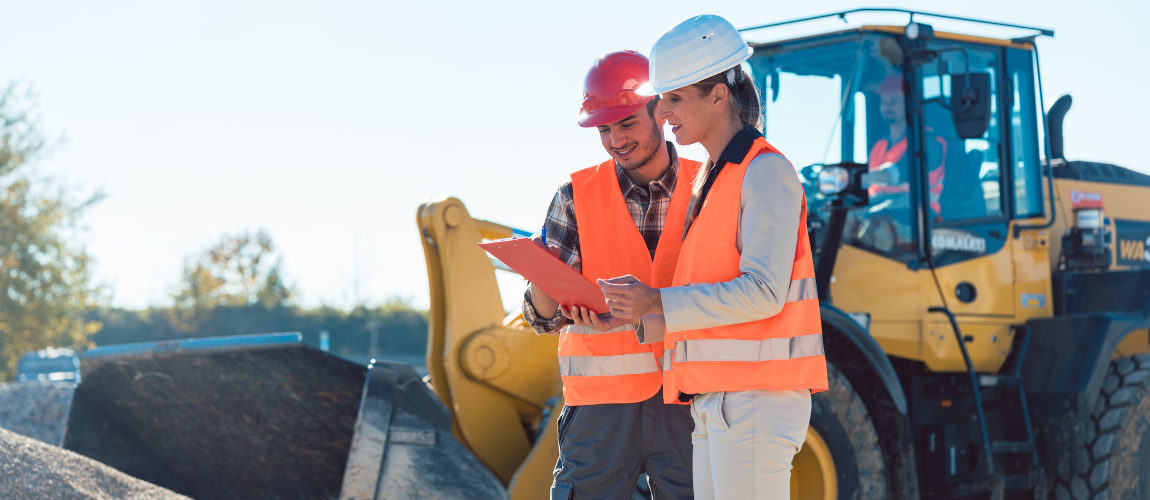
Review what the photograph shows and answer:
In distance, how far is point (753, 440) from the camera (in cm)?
192

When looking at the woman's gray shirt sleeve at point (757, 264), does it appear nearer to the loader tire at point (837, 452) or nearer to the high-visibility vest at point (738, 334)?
the high-visibility vest at point (738, 334)

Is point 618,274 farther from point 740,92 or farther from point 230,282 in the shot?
point 230,282

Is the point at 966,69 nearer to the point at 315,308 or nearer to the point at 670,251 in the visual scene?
the point at 670,251

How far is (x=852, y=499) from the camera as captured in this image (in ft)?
12.2

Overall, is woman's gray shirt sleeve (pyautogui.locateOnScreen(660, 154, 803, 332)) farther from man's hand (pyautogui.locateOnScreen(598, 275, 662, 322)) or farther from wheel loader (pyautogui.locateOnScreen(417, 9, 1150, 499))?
wheel loader (pyautogui.locateOnScreen(417, 9, 1150, 499))

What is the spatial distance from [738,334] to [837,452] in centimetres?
199

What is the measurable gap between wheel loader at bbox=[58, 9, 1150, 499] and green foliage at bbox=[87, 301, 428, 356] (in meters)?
25.1

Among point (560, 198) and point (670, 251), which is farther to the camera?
point (560, 198)

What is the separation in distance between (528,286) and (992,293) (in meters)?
3.21

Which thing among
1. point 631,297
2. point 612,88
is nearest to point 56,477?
point 612,88

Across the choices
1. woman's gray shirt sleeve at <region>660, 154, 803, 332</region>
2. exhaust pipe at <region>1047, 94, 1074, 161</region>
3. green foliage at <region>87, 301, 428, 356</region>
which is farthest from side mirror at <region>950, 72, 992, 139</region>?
green foliage at <region>87, 301, 428, 356</region>

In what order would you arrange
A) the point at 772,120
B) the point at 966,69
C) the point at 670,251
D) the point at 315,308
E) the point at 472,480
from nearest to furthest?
the point at 670,251
the point at 472,480
the point at 966,69
the point at 772,120
the point at 315,308

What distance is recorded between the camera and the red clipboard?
221 cm

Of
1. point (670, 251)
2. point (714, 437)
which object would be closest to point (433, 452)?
point (670, 251)
